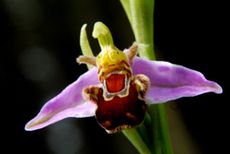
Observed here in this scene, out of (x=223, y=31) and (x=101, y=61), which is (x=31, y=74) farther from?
(x=101, y=61)

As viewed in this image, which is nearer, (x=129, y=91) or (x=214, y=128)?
(x=129, y=91)

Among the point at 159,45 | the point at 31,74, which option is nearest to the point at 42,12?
the point at 31,74

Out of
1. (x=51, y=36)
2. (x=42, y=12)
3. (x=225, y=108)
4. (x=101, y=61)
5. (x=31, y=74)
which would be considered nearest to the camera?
(x=101, y=61)

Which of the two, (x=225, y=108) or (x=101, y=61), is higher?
(x=101, y=61)

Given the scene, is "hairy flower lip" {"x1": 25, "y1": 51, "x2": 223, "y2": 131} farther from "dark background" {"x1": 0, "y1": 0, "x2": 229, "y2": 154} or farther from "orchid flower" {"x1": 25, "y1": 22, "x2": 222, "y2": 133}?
"dark background" {"x1": 0, "y1": 0, "x2": 229, "y2": 154}

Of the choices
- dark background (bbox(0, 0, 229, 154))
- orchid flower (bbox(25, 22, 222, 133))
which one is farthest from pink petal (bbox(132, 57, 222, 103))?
A: dark background (bbox(0, 0, 229, 154))

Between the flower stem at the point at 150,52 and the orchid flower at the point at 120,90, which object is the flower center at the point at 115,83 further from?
the flower stem at the point at 150,52

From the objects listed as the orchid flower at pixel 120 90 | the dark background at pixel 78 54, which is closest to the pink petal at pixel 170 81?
the orchid flower at pixel 120 90
